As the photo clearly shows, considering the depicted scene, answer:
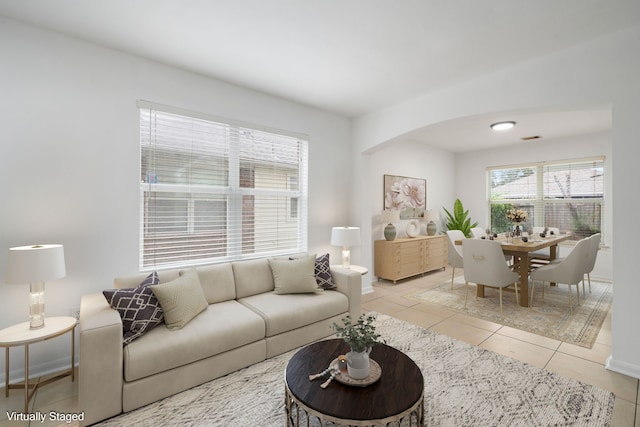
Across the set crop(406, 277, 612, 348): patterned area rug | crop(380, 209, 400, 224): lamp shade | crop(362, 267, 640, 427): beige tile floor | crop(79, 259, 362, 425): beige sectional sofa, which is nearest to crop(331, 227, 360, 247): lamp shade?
crop(79, 259, 362, 425): beige sectional sofa

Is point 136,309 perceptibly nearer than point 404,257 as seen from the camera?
Yes

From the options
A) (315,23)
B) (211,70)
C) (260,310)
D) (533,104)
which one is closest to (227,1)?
(315,23)

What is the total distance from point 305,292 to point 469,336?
70.0 inches

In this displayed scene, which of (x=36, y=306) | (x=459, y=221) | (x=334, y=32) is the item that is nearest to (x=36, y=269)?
(x=36, y=306)

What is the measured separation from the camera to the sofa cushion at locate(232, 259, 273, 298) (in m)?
3.00

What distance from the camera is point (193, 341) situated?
209 centimetres

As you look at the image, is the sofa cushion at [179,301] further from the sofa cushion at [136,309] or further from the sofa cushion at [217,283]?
the sofa cushion at [217,283]

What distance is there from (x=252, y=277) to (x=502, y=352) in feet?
8.34

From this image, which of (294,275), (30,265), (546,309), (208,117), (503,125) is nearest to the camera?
(30,265)

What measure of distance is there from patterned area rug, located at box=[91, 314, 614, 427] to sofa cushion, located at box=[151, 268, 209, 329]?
1.70 feet

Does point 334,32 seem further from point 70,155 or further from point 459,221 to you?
point 459,221

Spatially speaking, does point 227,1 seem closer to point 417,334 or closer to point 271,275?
point 271,275

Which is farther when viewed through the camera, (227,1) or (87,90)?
(87,90)

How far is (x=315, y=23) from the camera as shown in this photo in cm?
227
